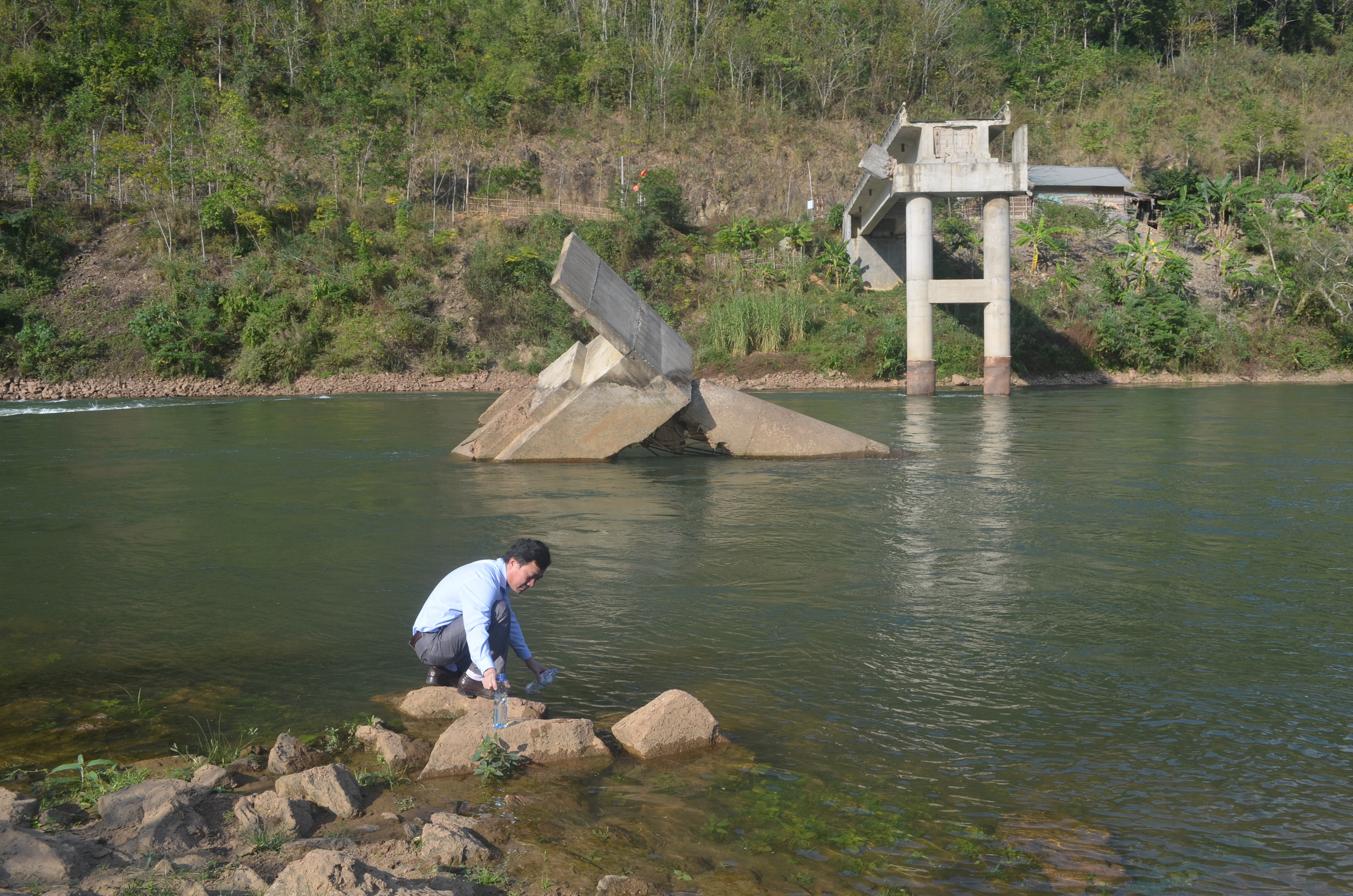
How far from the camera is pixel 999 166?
92.3 ft

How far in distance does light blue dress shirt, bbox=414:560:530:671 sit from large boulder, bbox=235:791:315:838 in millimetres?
1112

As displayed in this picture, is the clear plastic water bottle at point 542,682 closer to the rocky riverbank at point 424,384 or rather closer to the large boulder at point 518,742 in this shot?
the large boulder at point 518,742

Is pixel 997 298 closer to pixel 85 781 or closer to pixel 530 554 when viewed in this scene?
pixel 530 554

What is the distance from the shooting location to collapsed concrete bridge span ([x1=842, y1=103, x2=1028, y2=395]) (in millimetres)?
28281

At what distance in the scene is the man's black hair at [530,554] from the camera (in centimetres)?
520

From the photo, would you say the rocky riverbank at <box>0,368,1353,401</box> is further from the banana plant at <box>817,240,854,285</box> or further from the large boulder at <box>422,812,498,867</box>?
the large boulder at <box>422,812,498,867</box>

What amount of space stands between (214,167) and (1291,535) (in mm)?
39753

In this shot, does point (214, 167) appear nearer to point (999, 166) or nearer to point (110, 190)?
point (110, 190)

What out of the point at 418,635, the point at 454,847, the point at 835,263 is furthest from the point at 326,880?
the point at 835,263

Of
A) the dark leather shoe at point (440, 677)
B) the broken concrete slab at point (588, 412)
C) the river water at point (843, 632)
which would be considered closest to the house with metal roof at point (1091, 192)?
the river water at point (843, 632)

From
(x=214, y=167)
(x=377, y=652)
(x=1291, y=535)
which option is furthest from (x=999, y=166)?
(x=214, y=167)

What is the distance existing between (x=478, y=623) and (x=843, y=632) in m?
2.83

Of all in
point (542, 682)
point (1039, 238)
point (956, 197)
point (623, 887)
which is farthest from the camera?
point (1039, 238)

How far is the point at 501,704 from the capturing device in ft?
16.3
